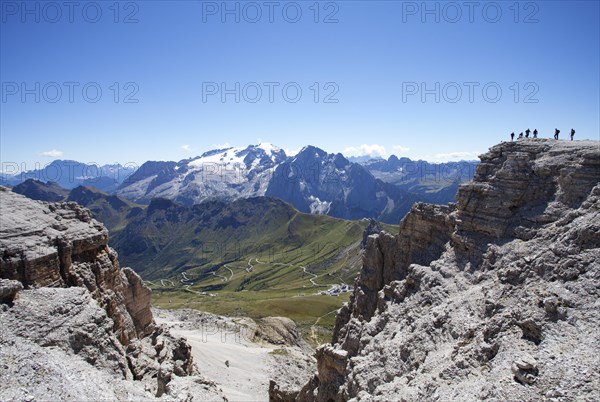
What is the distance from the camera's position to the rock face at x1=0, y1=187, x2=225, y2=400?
36781 millimetres

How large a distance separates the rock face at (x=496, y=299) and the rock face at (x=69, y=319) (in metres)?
23.2

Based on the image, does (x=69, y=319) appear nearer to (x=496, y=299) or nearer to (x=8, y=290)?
(x=8, y=290)

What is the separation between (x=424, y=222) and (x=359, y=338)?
20197 millimetres

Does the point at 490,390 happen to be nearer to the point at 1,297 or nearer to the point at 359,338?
the point at 359,338

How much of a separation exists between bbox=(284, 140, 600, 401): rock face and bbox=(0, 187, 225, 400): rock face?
23203 millimetres

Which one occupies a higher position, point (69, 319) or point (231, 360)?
point (69, 319)

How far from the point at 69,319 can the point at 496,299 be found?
42.6 meters

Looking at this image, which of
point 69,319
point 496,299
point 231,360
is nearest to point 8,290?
point 69,319

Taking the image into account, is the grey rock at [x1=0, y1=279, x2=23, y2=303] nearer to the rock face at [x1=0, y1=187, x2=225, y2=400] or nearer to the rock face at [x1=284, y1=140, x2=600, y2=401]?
the rock face at [x1=0, y1=187, x2=225, y2=400]

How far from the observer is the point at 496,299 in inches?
1405

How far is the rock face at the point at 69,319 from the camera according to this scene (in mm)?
36781

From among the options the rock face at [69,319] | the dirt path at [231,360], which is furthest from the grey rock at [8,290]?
the dirt path at [231,360]

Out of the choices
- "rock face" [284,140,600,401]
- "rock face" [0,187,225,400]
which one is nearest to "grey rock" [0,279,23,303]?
"rock face" [0,187,225,400]

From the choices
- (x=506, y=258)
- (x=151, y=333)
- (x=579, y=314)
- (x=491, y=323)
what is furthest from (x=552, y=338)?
(x=151, y=333)
